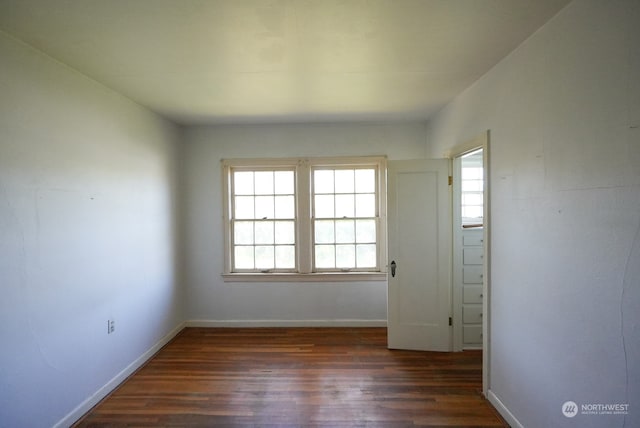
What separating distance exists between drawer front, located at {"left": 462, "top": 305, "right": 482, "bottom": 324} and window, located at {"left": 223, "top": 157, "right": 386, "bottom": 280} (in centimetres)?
109

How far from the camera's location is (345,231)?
12.6 ft

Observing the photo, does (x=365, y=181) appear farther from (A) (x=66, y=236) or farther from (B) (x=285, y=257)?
(A) (x=66, y=236)

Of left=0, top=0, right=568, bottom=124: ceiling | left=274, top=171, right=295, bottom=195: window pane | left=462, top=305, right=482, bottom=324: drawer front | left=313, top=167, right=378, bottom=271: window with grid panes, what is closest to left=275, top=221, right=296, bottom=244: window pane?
left=313, top=167, right=378, bottom=271: window with grid panes

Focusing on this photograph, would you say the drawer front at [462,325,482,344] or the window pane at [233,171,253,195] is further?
the window pane at [233,171,253,195]

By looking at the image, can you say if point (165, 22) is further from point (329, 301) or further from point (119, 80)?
point (329, 301)

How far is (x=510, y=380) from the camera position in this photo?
2043mm

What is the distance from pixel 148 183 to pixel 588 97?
3572 mm

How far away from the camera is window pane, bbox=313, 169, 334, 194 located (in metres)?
3.81

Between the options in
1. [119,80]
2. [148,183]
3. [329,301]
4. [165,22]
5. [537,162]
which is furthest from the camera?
[329,301]

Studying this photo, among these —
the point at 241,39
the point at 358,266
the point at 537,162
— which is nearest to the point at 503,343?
the point at 537,162

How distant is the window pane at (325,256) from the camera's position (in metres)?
3.82

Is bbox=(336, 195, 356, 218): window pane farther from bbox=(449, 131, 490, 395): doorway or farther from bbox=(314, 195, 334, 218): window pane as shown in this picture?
bbox=(449, 131, 490, 395): doorway

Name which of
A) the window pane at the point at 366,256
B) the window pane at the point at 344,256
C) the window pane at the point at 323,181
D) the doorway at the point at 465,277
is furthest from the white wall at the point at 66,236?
the doorway at the point at 465,277

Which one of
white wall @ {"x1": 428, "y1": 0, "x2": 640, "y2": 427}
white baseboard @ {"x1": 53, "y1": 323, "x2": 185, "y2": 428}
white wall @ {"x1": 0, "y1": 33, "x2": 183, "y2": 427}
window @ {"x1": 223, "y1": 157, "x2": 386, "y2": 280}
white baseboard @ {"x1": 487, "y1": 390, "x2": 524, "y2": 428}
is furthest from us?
window @ {"x1": 223, "y1": 157, "x2": 386, "y2": 280}
